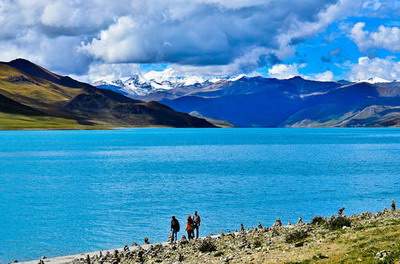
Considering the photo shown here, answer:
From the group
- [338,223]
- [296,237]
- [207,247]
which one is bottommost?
[207,247]

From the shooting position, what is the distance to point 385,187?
89.4 m

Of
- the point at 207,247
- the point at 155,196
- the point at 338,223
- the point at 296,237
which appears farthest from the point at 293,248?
the point at 155,196

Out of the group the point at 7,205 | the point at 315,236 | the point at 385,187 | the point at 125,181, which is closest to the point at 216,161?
the point at 125,181

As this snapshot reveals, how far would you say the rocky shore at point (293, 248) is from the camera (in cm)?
2589

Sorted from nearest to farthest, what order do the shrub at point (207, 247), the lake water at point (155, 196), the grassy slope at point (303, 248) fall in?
the grassy slope at point (303, 248), the shrub at point (207, 247), the lake water at point (155, 196)

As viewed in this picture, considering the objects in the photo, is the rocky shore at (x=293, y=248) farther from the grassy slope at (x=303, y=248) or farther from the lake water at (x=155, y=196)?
the lake water at (x=155, y=196)

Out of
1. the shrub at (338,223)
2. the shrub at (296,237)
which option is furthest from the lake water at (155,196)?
the shrub at (296,237)

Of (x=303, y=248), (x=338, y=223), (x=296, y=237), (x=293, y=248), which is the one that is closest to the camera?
(x=303, y=248)

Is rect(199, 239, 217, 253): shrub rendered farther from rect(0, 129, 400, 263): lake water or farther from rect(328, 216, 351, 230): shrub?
rect(0, 129, 400, 263): lake water

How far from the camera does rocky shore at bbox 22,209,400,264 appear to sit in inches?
1019

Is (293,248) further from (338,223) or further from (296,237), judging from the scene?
(338,223)

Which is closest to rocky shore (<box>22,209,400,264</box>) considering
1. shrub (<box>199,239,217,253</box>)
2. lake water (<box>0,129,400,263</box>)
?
shrub (<box>199,239,217,253</box>)

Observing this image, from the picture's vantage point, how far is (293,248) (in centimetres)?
2998

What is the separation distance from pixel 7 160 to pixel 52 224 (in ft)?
318
